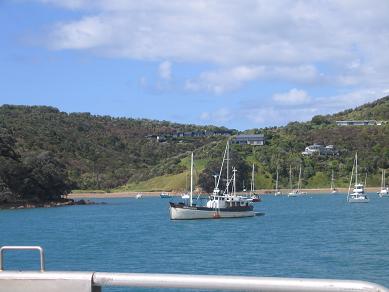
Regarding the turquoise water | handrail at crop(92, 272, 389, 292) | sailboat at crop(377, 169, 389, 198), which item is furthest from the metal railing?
sailboat at crop(377, 169, 389, 198)

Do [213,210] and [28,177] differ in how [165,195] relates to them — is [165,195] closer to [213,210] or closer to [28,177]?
[28,177]

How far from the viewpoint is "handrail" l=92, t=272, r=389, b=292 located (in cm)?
589

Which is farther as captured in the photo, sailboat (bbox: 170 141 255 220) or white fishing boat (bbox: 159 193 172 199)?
white fishing boat (bbox: 159 193 172 199)

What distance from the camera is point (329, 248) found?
47625 mm

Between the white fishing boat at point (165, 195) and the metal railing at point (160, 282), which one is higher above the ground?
the metal railing at point (160, 282)

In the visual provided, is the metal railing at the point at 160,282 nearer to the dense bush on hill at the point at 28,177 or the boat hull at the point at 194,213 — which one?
the boat hull at the point at 194,213

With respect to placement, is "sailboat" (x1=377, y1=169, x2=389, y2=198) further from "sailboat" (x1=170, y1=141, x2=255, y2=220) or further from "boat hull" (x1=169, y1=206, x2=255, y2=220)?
"boat hull" (x1=169, y1=206, x2=255, y2=220)

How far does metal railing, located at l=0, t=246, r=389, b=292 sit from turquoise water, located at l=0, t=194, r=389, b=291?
2545 cm

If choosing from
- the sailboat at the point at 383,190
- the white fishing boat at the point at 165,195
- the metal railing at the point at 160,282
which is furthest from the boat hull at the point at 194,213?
the white fishing boat at the point at 165,195

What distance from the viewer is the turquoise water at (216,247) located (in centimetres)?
3728

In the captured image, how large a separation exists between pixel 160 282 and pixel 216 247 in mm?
44351

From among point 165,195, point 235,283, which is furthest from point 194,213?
point 165,195

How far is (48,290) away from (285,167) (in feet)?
635

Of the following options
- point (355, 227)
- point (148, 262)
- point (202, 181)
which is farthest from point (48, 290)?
point (202, 181)
